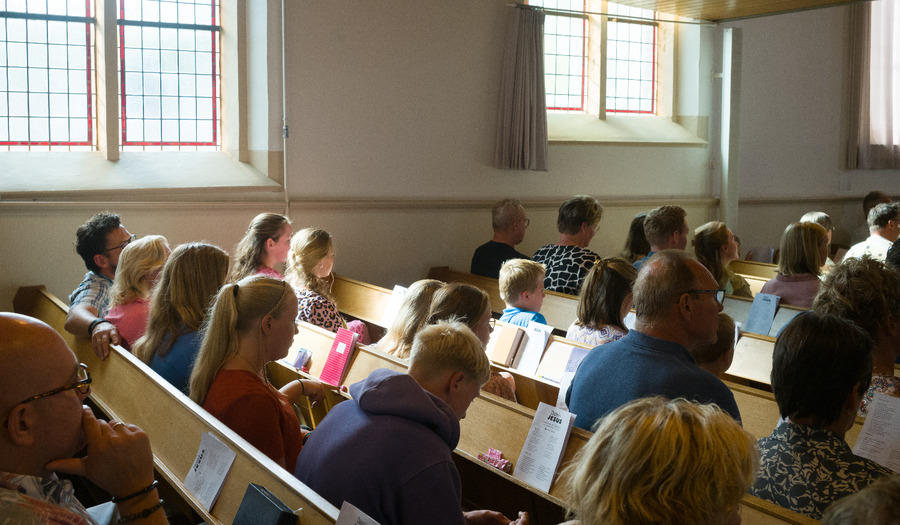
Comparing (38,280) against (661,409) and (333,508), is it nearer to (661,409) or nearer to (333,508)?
(333,508)

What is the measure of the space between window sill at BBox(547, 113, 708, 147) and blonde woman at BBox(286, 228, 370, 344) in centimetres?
359

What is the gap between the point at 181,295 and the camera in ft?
9.91

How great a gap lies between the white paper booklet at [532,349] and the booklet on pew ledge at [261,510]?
1.87m

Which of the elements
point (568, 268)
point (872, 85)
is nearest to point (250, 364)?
point (568, 268)

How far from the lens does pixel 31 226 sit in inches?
214

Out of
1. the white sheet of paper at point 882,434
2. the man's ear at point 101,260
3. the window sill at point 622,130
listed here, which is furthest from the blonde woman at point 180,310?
the window sill at point 622,130

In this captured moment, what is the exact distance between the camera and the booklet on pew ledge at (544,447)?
2.41 m

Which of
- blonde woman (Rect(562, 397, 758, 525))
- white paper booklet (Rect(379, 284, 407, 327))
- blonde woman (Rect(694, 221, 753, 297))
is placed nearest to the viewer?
blonde woman (Rect(562, 397, 758, 525))

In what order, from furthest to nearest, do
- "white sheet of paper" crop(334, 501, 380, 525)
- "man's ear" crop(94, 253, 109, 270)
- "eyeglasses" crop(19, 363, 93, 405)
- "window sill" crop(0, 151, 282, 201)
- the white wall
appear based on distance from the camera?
the white wall
"window sill" crop(0, 151, 282, 201)
"man's ear" crop(94, 253, 109, 270)
"white sheet of paper" crop(334, 501, 380, 525)
"eyeglasses" crop(19, 363, 93, 405)

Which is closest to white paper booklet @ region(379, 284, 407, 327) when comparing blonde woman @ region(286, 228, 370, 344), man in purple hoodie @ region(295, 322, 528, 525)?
blonde woman @ region(286, 228, 370, 344)

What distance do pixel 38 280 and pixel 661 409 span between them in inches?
202

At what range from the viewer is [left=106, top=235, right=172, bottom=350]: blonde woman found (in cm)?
363

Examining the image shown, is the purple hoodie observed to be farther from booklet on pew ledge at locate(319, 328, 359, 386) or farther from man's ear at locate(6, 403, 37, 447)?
booklet on pew ledge at locate(319, 328, 359, 386)

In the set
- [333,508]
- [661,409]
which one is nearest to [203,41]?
[333,508]
